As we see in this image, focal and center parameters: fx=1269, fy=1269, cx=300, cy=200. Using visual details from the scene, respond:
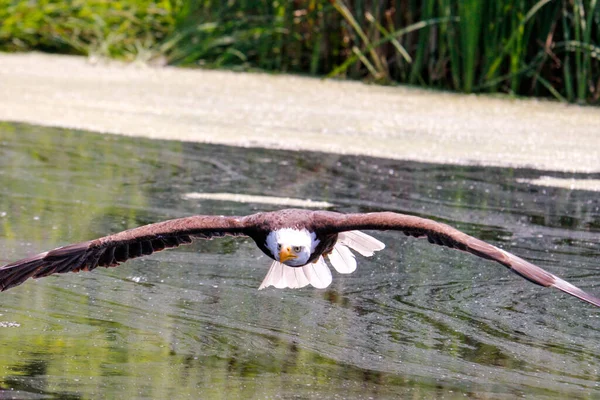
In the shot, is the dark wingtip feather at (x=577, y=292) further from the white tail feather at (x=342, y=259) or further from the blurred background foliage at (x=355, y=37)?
the blurred background foliage at (x=355, y=37)

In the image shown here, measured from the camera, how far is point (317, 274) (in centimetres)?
476

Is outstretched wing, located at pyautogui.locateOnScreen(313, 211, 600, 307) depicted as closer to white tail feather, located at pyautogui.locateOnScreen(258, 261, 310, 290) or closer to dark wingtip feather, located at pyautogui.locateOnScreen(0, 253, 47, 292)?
white tail feather, located at pyautogui.locateOnScreen(258, 261, 310, 290)

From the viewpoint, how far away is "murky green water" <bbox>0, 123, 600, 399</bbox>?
3730 millimetres

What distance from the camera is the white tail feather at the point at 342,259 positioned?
488 centimetres

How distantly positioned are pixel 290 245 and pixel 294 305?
41 centimetres

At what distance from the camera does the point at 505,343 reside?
415cm

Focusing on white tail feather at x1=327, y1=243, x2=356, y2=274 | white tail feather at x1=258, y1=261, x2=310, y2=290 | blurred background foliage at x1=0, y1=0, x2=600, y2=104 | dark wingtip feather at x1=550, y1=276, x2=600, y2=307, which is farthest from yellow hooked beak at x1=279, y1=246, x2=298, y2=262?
blurred background foliage at x1=0, y1=0, x2=600, y2=104

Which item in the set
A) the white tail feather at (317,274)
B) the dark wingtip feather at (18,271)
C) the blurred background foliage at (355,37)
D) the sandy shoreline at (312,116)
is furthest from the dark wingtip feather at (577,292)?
the blurred background foliage at (355,37)

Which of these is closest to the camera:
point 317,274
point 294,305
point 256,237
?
point 256,237

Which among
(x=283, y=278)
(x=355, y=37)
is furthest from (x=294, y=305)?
(x=355, y=37)

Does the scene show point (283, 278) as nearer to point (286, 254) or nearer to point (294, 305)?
point (294, 305)

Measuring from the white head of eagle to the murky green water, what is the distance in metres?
0.23

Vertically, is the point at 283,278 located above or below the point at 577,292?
below

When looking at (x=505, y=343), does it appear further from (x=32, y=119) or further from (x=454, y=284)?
(x=32, y=119)
